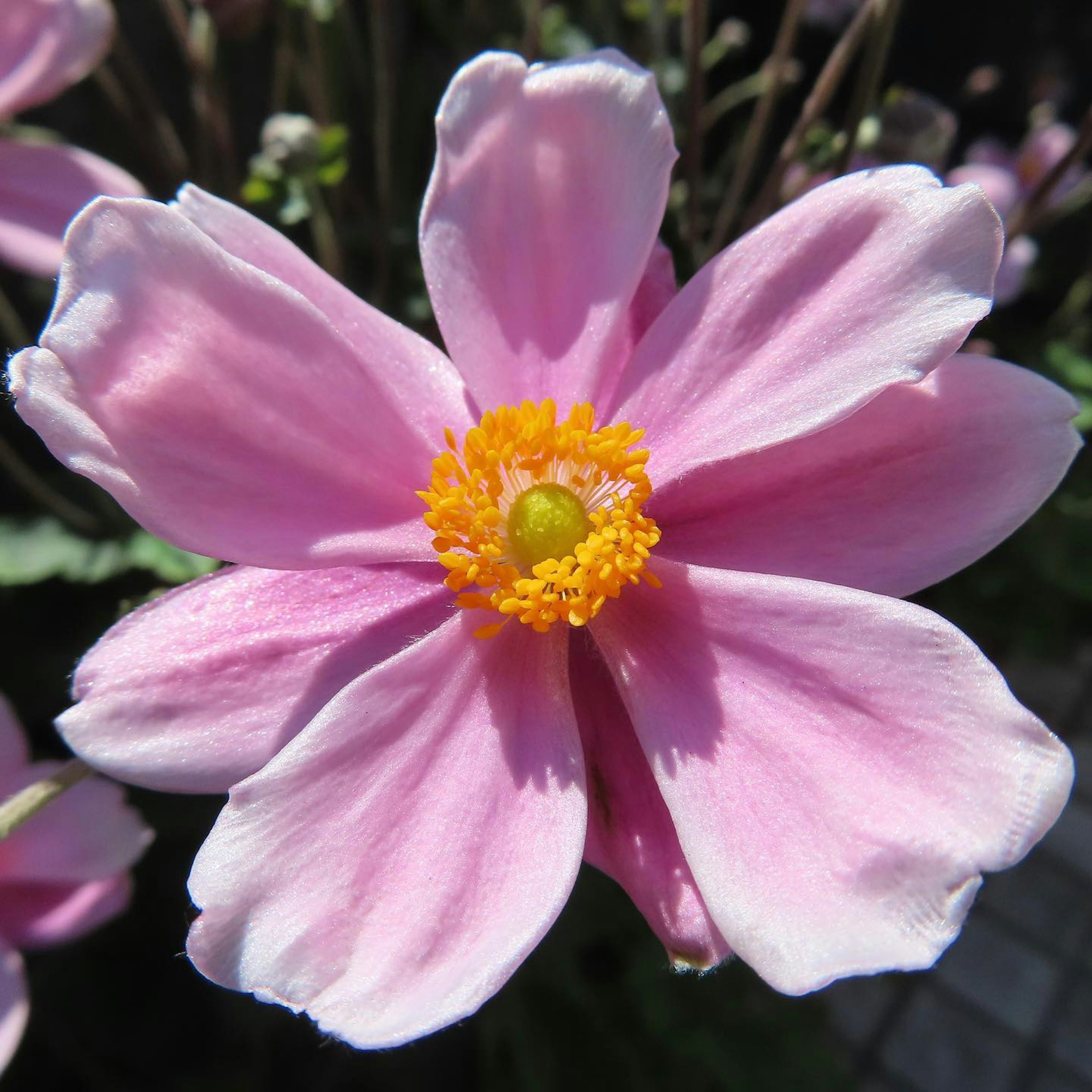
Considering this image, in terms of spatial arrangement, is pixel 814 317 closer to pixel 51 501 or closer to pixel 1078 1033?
pixel 51 501

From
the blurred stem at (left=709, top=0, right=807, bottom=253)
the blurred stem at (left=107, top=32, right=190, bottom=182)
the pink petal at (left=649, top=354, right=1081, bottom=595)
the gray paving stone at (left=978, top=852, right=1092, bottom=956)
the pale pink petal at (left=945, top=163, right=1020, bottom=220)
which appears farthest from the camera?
the gray paving stone at (left=978, top=852, right=1092, bottom=956)

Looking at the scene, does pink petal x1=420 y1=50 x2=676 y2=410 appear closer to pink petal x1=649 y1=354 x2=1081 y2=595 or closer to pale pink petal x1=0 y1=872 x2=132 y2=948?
pink petal x1=649 y1=354 x2=1081 y2=595

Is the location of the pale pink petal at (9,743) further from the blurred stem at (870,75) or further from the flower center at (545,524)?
the blurred stem at (870,75)

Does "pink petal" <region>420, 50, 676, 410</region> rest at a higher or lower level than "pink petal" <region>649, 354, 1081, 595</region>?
higher

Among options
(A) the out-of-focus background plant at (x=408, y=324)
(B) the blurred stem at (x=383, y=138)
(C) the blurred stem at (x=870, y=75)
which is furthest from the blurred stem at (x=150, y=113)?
(C) the blurred stem at (x=870, y=75)

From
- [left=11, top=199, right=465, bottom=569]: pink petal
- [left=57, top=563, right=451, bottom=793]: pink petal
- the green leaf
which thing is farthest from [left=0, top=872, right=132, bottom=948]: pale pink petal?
[left=11, top=199, right=465, bottom=569]: pink petal

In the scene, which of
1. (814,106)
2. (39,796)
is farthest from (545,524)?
(814,106)
